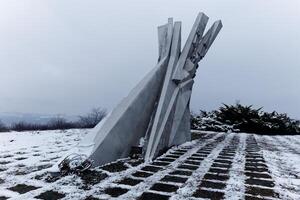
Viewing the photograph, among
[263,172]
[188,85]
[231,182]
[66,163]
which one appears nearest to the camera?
[231,182]

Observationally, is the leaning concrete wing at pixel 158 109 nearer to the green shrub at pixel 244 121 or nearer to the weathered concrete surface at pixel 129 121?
the weathered concrete surface at pixel 129 121

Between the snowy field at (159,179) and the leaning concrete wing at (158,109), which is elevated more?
the leaning concrete wing at (158,109)

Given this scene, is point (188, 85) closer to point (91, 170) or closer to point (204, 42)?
point (204, 42)

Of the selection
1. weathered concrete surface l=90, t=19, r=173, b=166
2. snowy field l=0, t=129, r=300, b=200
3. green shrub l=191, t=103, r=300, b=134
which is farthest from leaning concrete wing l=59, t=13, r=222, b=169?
green shrub l=191, t=103, r=300, b=134

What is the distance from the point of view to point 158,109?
561 centimetres

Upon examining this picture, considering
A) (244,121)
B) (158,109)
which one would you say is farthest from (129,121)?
(244,121)

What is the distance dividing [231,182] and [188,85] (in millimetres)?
3645

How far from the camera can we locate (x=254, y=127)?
42.7 feet

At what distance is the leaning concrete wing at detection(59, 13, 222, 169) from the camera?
4633 mm

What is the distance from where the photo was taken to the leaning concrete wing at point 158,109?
4.63 metres

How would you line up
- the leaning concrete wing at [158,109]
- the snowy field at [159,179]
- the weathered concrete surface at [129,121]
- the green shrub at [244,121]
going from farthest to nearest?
1. the green shrub at [244,121]
2. the leaning concrete wing at [158,109]
3. the weathered concrete surface at [129,121]
4. the snowy field at [159,179]

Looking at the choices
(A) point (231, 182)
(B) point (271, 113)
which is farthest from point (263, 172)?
(B) point (271, 113)

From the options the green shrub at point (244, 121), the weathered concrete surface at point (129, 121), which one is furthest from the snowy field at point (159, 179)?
the green shrub at point (244, 121)

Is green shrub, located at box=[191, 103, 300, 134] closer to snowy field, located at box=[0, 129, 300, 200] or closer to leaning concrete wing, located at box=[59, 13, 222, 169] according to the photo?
leaning concrete wing, located at box=[59, 13, 222, 169]
